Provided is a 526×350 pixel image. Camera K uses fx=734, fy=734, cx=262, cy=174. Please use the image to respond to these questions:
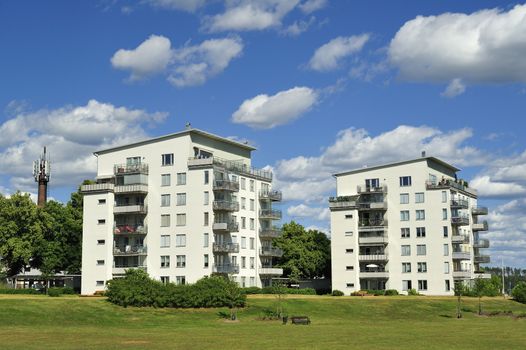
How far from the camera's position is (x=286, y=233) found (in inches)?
4830

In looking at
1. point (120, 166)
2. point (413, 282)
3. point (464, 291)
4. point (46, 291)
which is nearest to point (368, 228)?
point (413, 282)

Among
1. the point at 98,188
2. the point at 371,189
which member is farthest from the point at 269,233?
the point at 98,188

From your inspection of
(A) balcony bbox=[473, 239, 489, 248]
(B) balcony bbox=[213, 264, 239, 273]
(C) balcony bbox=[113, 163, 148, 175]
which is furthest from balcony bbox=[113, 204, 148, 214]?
(A) balcony bbox=[473, 239, 489, 248]

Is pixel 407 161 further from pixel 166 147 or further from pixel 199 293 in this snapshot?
pixel 199 293

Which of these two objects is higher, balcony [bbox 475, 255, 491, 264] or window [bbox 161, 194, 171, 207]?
window [bbox 161, 194, 171, 207]

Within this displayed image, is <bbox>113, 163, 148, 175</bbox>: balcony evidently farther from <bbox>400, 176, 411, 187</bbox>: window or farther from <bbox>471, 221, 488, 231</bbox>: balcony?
<bbox>471, 221, 488, 231</bbox>: balcony

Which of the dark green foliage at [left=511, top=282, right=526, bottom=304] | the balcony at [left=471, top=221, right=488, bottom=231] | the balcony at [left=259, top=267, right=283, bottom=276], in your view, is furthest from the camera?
the balcony at [left=471, top=221, right=488, bottom=231]

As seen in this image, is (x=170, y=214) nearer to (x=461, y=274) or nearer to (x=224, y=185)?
(x=224, y=185)

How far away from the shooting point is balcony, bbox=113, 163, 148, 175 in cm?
10169

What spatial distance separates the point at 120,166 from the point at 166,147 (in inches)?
305

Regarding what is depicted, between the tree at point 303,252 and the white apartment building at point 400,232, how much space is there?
176 inches

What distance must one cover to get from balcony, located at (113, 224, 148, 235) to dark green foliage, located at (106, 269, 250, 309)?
21781 millimetres

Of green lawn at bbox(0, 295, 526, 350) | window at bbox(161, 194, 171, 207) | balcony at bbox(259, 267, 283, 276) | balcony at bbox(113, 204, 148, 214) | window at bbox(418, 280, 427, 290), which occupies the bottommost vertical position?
green lawn at bbox(0, 295, 526, 350)

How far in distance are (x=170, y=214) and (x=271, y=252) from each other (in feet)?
57.3
